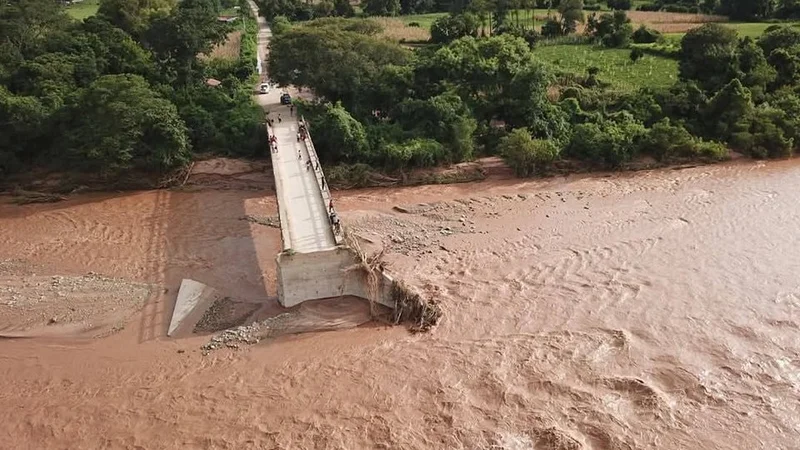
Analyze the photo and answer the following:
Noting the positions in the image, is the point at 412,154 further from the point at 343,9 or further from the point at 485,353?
the point at 343,9

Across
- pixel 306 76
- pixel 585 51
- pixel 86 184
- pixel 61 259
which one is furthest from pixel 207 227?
pixel 585 51

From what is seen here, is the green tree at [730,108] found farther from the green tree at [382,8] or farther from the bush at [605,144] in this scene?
the green tree at [382,8]

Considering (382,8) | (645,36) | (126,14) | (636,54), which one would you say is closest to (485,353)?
(636,54)

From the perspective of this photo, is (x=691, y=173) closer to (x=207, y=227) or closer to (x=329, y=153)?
(x=329, y=153)

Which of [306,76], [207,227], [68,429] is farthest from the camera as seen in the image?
[306,76]

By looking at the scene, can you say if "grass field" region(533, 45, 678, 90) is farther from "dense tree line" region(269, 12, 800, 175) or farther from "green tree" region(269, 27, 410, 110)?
"green tree" region(269, 27, 410, 110)

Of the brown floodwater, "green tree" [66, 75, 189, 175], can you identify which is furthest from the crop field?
"green tree" [66, 75, 189, 175]
